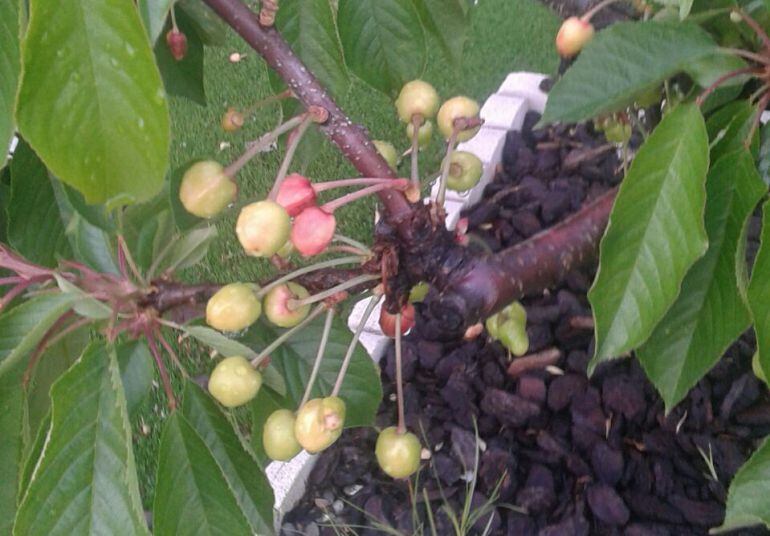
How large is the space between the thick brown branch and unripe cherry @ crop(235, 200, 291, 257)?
80mm

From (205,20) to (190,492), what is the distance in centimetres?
56

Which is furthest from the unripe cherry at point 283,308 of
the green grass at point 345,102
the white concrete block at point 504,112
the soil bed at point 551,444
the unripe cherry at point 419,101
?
the white concrete block at point 504,112

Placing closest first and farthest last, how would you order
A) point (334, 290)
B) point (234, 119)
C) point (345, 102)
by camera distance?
point (334, 290) → point (234, 119) → point (345, 102)

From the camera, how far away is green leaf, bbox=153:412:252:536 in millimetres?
713

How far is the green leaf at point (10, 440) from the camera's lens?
28.6 inches

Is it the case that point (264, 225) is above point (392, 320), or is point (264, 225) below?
above

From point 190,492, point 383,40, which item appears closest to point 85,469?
point 190,492

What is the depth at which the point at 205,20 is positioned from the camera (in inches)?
37.9

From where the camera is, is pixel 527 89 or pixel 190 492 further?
pixel 527 89

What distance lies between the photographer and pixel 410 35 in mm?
890

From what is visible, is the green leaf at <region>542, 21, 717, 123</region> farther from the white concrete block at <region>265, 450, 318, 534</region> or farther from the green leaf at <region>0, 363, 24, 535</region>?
the white concrete block at <region>265, 450, 318, 534</region>

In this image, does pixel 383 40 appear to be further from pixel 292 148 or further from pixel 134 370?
pixel 134 370

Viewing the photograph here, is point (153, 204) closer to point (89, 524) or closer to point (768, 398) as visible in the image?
point (89, 524)

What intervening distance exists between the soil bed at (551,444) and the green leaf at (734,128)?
734mm
